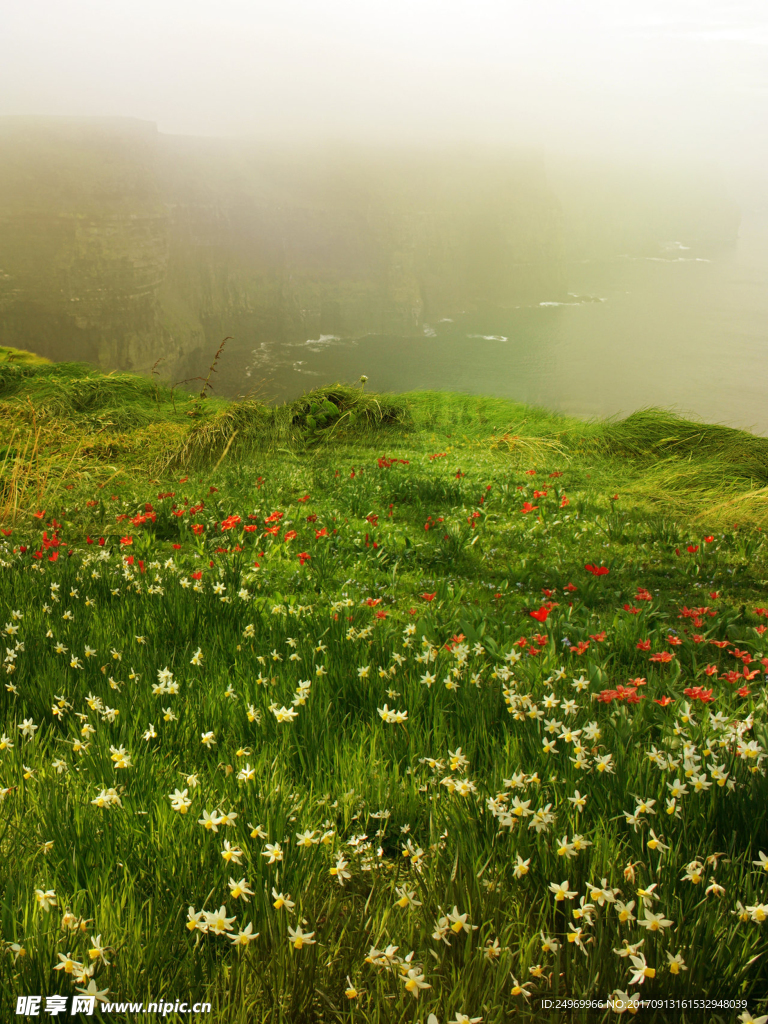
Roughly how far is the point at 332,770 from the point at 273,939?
0.69 m

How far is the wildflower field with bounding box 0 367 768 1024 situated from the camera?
3.39 feet

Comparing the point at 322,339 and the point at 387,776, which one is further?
the point at 322,339

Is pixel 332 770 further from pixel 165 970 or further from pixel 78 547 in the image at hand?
pixel 78 547

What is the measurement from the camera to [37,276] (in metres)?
14.9

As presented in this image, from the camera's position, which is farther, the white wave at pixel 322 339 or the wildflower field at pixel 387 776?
the white wave at pixel 322 339

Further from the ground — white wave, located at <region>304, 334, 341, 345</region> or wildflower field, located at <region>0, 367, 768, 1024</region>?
white wave, located at <region>304, 334, 341, 345</region>

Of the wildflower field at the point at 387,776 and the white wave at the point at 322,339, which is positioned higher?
the white wave at the point at 322,339

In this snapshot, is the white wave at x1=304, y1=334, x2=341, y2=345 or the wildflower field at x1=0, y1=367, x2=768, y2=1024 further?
the white wave at x1=304, y1=334, x2=341, y2=345

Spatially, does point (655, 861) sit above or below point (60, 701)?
above

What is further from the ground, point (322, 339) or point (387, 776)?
point (322, 339)

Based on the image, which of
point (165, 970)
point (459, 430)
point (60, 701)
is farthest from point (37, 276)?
point (165, 970)

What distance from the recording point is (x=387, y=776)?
5.62 feet

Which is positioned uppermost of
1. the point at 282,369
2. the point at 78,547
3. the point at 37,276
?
the point at 37,276

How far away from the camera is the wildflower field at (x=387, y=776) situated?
3.39 feet
